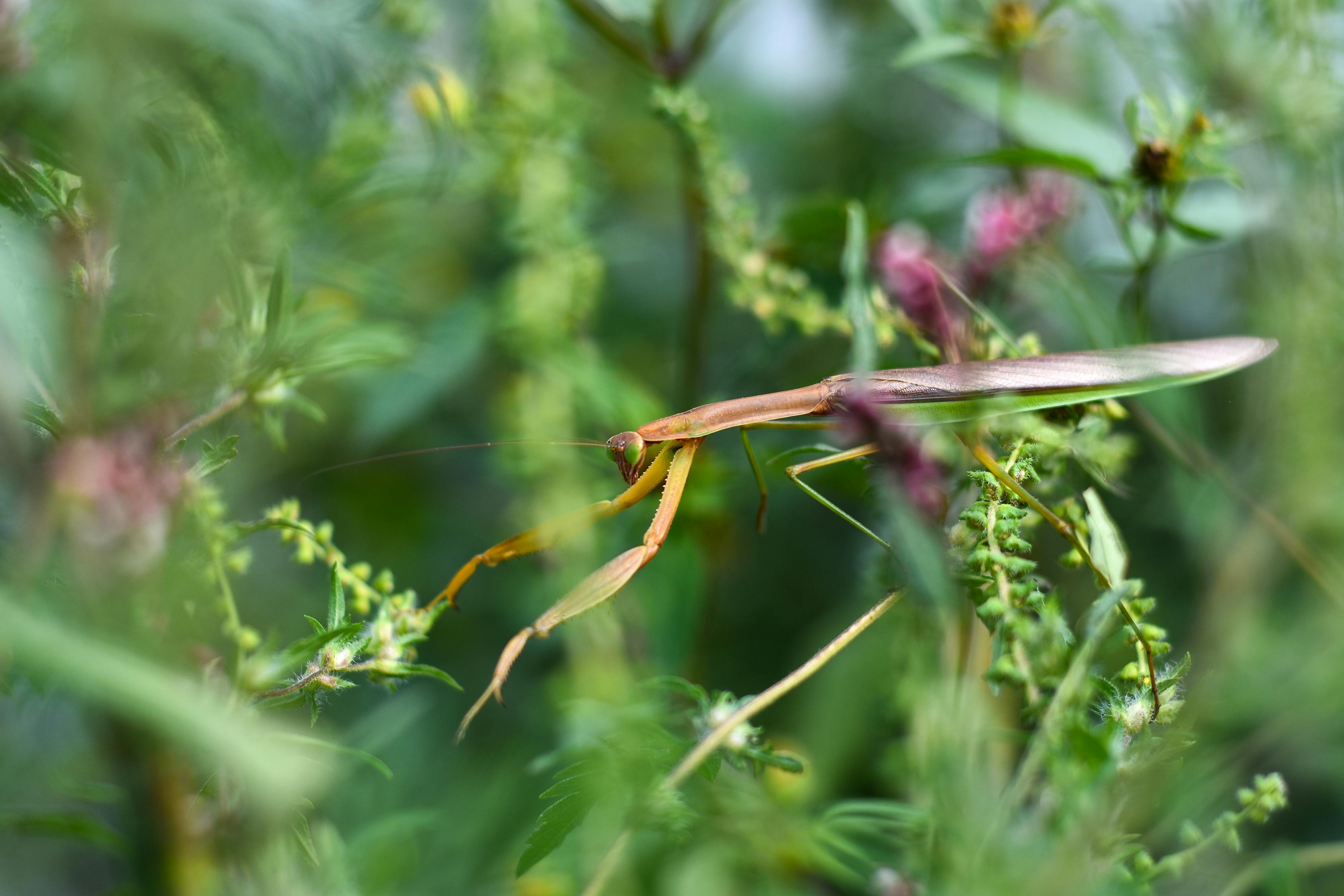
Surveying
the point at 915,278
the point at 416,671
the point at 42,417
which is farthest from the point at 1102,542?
the point at 42,417

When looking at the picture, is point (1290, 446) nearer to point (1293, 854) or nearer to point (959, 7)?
point (1293, 854)

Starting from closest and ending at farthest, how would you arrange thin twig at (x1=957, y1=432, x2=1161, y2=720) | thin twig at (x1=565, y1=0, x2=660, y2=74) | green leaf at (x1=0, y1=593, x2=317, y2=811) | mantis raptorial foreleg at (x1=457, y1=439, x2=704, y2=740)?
green leaf at (x1=0, y1=593, x2=317, y2=811) < thin twig at (x1=957, y1=432, x2=1161, y2=720) < mantis raptorial foreleg at (x1=457, y1=439, x2=704, y2=740) < thin twig at (x1=565, y1=0, x2=660, y2=74)

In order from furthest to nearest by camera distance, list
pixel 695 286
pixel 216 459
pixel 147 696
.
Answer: pixel 695 286 → pixel 216 459 → pixel 147 696

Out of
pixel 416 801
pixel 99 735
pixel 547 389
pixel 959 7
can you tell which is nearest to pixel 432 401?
pixel 547 389

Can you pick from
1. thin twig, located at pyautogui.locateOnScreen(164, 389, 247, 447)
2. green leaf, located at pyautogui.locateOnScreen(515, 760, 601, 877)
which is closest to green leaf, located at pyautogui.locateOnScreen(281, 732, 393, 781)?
green leaf, located at pyautogui.locateOnScreen(515, 760, 601, 877)

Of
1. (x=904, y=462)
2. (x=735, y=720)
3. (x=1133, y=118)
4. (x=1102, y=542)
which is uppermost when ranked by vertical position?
(x=1133, y=118)

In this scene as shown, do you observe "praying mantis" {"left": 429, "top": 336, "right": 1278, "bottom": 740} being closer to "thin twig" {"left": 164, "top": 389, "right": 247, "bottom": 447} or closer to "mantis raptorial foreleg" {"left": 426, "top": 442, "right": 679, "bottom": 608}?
"mantis raptorial foreleg" {"left": 426, "top": 442, "right": 679, "bottom": 608}

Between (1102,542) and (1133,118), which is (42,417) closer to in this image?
(1102,542)
